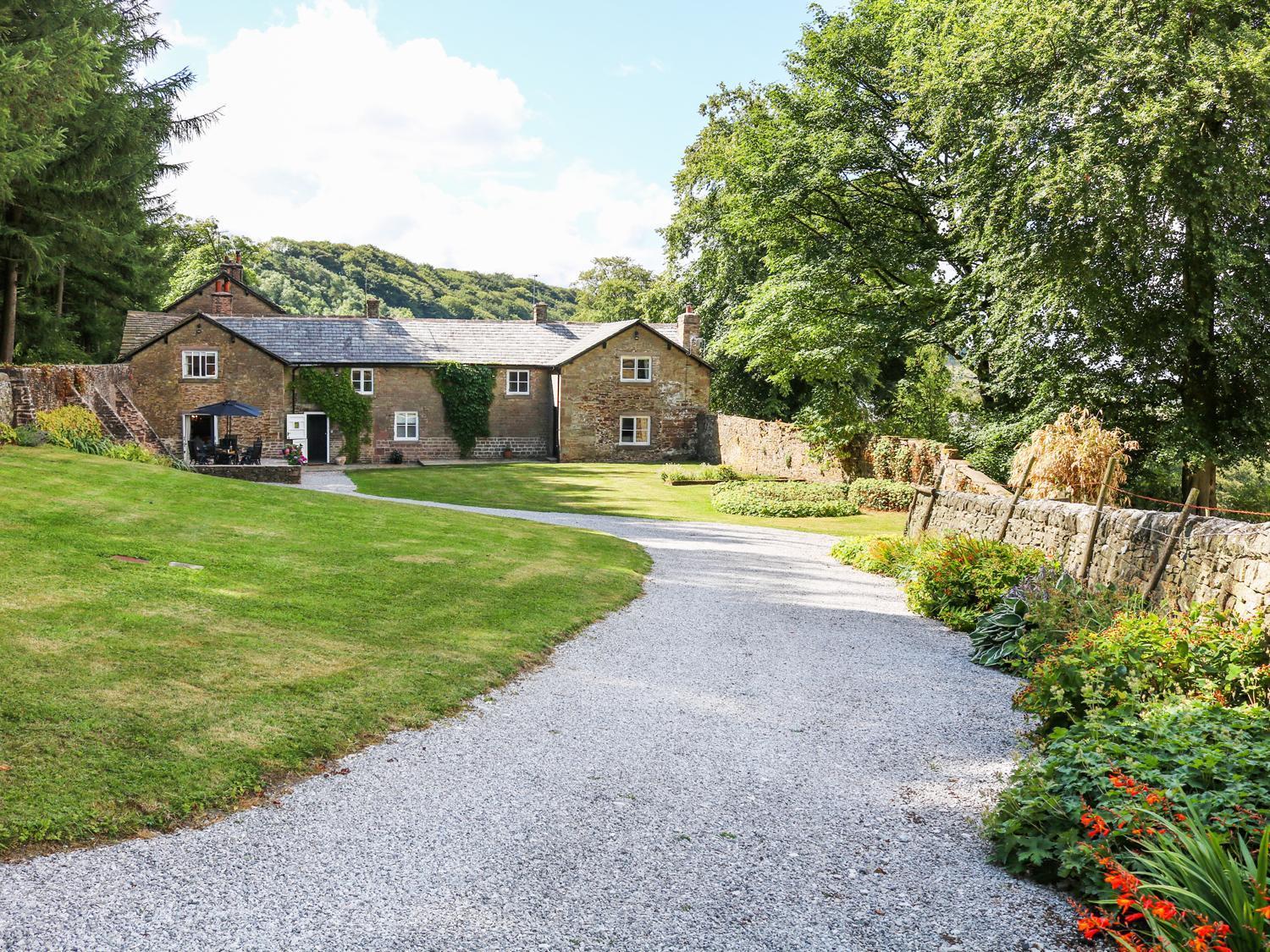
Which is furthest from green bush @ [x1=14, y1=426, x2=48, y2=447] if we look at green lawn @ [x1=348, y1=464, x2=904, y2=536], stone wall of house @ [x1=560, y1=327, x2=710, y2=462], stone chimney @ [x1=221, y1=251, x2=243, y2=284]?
stone chimney @ [x1=221, y1=251, x2=243, y2=284]

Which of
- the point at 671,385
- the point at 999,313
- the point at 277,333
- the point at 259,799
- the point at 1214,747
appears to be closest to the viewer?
the point at 1214,747

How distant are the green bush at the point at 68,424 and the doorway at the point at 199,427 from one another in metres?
13.7

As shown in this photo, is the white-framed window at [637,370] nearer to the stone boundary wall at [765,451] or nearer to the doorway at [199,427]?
the stone boundary wall at [765,451]

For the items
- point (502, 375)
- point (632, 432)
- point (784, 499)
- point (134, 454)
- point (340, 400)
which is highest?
point (502, 375)

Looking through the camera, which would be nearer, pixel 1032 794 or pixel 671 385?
pixel 1032 794

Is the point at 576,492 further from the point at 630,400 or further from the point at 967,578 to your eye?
the point at 967,578

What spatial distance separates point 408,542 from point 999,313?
15029 mm

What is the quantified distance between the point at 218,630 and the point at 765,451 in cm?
2779

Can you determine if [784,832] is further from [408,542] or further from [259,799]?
[408,542]

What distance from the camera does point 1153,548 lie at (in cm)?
1049

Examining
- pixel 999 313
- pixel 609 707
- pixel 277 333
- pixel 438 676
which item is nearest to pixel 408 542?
pixel 438 676

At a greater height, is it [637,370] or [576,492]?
[637,370]

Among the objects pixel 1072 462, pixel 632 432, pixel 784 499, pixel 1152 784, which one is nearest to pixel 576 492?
pixel 784 499

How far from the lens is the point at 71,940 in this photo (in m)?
4.09
